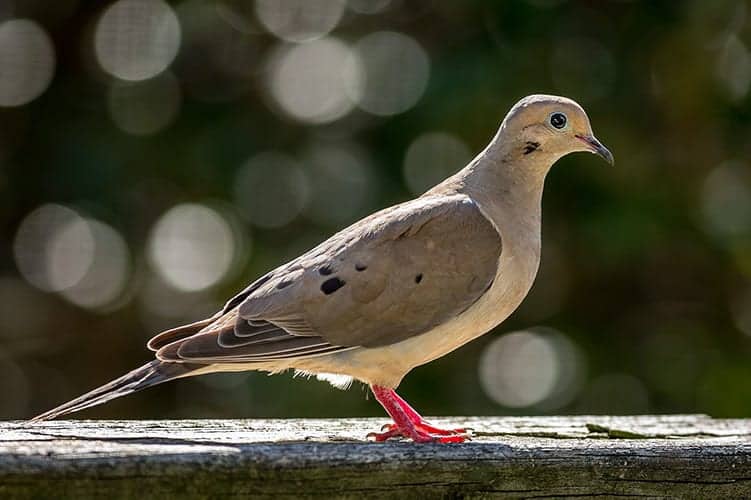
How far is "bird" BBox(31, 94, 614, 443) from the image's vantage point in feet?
10.3

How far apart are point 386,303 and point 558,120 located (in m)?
0.73

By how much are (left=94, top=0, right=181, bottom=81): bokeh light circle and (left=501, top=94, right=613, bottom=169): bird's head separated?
2661 mm

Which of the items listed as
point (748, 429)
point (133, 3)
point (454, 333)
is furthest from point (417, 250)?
point (133, 3)

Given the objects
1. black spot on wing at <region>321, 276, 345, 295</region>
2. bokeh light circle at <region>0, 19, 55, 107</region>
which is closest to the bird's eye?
black spot on wing at <region>321, 276, 345, 295</region>

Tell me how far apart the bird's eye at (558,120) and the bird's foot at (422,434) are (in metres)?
Answer: 0.89

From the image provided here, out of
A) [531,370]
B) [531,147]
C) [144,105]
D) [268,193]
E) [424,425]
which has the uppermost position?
Result: [144,105]

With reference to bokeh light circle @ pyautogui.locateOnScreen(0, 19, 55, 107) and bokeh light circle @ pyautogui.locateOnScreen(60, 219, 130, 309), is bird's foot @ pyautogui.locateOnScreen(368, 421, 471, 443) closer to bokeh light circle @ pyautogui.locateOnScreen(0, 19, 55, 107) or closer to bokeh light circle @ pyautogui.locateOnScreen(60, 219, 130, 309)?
bokeh light circle @ pyautogui.locateOnScreen(60, 219, 130, 309)

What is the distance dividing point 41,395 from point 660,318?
9.40 ft

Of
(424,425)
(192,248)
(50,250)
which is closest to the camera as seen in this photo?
(424,425)

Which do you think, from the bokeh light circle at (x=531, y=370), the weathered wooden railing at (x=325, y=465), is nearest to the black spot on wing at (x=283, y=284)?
the weathered wooden railing at (x=325, y=465)

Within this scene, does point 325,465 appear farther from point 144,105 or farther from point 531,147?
point 144,105

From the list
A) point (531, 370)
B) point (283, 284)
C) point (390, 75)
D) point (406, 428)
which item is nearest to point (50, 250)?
point (390, 75)

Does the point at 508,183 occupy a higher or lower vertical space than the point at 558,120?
lower

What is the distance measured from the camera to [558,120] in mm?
3539
